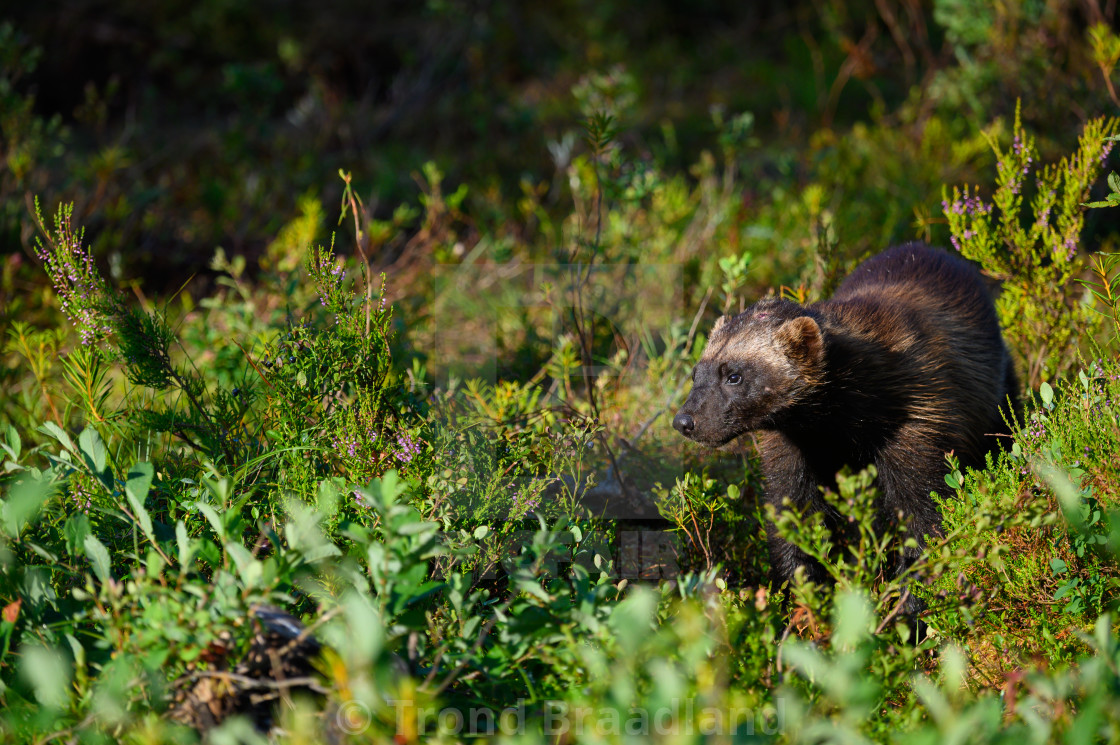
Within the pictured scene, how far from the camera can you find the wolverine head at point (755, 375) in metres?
2.89

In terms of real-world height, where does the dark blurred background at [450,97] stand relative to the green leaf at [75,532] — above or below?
above

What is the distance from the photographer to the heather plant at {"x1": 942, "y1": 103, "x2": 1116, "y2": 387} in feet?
10.6

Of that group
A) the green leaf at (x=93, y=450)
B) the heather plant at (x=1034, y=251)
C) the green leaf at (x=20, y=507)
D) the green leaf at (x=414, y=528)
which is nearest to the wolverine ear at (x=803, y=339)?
the heather plant at (x=1034, y=251)

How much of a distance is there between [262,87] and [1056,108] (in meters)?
5.09

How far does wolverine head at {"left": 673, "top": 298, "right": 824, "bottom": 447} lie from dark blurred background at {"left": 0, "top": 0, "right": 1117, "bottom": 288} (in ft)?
5.88

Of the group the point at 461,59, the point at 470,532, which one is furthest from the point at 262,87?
the point at 470,532

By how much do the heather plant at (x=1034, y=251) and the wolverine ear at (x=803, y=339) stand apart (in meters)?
0.84

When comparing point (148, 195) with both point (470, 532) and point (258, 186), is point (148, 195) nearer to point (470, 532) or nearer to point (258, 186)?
point (258, 186)

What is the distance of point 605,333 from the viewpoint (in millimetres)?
4527

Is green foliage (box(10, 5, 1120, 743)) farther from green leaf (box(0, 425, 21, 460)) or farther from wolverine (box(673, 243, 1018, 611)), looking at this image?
wolverine (box(673, 243, 1018, 611))

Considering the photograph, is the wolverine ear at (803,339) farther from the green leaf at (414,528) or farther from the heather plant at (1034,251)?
the green leaf at (414,528)

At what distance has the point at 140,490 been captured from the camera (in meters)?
2.10

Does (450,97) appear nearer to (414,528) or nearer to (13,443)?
(13,443)

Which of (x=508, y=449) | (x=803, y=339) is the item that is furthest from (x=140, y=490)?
(x=803, y=339)
